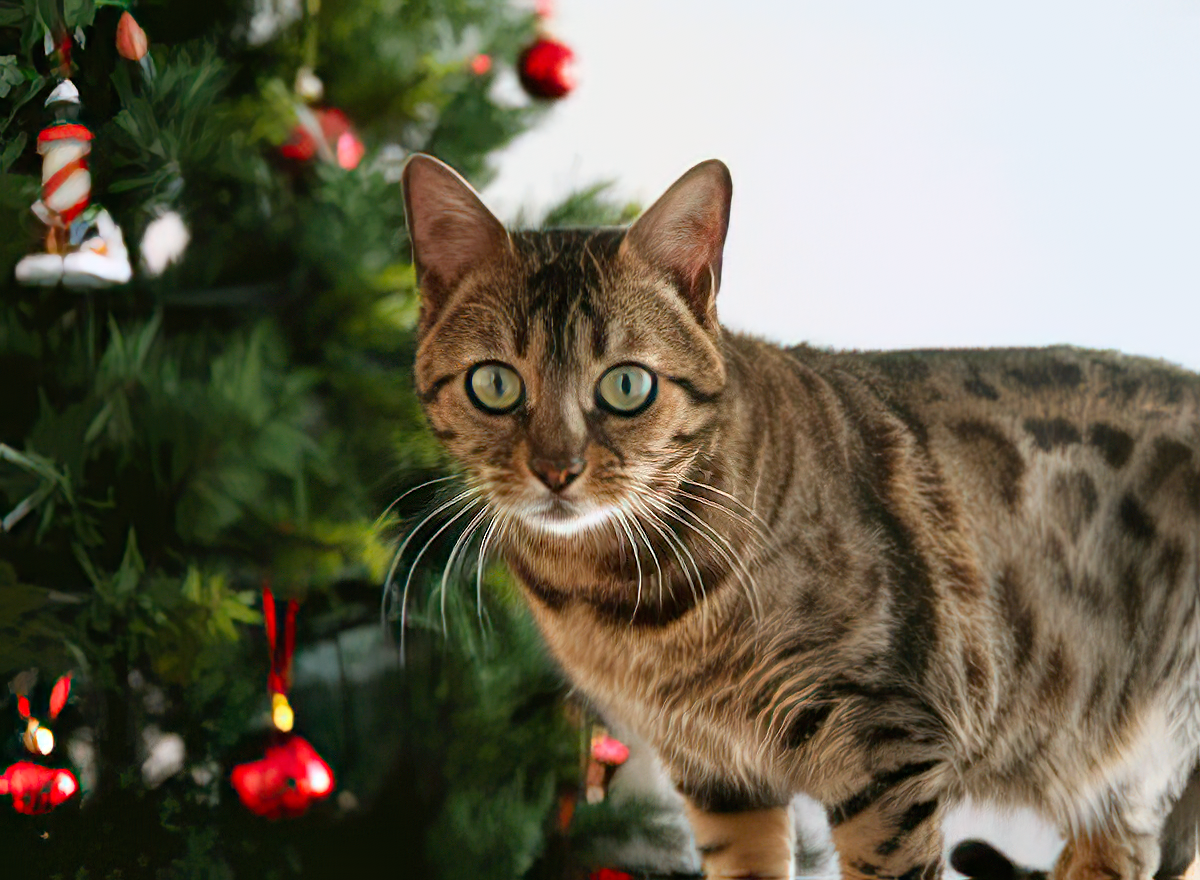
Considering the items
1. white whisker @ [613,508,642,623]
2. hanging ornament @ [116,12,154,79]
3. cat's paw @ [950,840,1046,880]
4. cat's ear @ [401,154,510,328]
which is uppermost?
hanging ornament @ [116,12,154,79]

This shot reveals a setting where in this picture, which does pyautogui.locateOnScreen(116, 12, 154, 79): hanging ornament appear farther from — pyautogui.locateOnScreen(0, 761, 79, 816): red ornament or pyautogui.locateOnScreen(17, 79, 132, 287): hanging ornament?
pyautogui.locateOnScreen(0, 761, 79, 816): red ornament

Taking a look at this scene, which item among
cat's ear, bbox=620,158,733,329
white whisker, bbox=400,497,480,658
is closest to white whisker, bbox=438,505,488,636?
white whisker, bbox=400,497,480,658

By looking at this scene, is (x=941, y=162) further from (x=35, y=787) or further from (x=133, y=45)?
(x=35, y=787)

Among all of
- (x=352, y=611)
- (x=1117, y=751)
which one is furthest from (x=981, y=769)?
(x=352, y=611)

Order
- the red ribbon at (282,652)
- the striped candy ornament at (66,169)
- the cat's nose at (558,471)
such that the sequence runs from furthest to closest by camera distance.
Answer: the red ribbon at (282,652)
the striped candy ornament at (66,169)
the cat's nose at (558,471)

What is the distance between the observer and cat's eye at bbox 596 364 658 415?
2.38 ft

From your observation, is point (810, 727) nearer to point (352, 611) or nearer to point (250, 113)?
point (352, 611)

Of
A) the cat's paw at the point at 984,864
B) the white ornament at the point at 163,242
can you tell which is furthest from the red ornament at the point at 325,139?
the cat's paw at the point at 984,864

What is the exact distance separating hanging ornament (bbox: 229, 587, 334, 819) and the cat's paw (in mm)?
648

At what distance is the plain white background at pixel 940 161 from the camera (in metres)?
1.06

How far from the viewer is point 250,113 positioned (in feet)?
2.81

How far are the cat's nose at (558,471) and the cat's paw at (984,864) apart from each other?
2.06 feet

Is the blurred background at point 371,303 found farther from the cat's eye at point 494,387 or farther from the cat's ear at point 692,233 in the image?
the cat's ear at point 692,233

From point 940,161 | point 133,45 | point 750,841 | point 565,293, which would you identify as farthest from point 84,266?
point 940,161
